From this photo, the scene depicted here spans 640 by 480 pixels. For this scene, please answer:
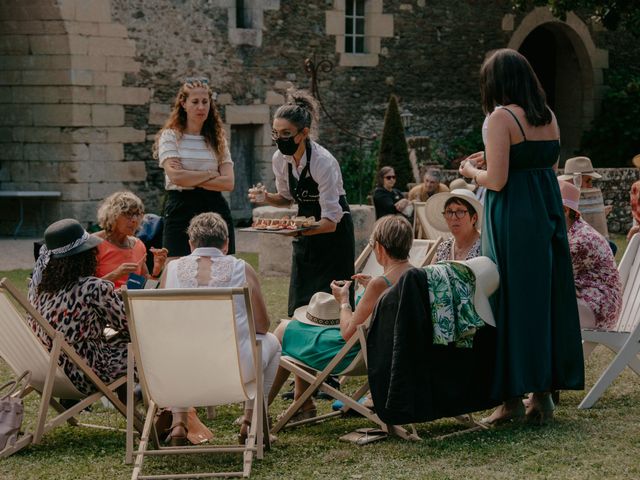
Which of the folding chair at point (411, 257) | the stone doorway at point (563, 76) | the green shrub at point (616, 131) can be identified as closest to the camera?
the folding chair at point (411, 257)

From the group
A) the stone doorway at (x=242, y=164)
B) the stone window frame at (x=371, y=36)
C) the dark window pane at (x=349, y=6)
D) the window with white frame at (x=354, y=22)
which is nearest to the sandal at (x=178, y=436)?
the stone doorway at (x=242, y=164)

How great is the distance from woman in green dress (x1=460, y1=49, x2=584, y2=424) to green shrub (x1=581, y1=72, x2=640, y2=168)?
15158mm

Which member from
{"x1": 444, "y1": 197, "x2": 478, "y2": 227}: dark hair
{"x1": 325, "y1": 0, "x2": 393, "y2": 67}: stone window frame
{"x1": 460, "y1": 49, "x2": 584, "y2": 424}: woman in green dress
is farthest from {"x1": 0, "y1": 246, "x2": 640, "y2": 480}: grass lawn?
{"x1": 325, "y1": 0, "x2": 393, "y2": 67}: stone window frame

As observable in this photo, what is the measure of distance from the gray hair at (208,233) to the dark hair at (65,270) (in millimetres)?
526

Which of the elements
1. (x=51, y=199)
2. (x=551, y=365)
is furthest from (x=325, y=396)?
(x=51, y=199)

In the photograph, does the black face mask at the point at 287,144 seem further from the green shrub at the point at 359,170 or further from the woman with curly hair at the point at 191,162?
the green shrub at the point at 359,170

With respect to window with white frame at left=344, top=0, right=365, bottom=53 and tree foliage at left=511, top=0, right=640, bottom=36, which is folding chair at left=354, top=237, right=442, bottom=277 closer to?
tree foliage at left=511, top=0, right=640, bottom=36

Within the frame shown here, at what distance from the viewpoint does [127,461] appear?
17.0ft

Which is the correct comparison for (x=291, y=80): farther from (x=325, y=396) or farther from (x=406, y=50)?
(x=325, y=396)

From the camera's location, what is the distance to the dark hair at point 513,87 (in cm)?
570

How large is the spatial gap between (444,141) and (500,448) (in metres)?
15.8

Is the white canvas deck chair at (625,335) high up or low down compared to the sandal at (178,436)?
up

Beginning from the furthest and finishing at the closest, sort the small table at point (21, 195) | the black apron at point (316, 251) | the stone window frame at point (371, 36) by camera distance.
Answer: the stone window frame at point (371, 36) → the small table at point (21, 195) → the black apron at point (316, 251)

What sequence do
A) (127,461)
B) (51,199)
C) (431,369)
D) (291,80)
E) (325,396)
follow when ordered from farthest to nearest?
(291,80), (51,199), (325,396), (431,369), (127,461)
